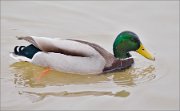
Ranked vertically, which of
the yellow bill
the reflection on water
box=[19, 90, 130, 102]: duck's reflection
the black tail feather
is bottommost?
box=[19, 90, 130, 102]: duck's reflection

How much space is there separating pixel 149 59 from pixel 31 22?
2.47m

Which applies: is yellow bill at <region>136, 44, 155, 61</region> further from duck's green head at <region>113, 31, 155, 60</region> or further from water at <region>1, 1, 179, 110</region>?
water at <region>1, 1, 179, 110</region>

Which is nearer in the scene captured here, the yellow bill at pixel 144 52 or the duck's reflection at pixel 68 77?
the duck's reflection at pixel 68 77

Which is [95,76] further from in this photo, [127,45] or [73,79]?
[127,45]

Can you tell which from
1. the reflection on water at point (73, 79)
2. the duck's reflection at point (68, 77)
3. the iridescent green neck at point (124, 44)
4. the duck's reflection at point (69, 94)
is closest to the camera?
the duck's reflection at point (69, 94)

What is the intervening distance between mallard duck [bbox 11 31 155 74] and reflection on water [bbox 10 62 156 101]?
0.11 meters

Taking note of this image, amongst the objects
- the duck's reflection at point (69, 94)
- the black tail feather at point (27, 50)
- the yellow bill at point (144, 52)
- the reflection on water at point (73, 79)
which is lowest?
the duck's reflection at point (69, 94)

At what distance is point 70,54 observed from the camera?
336 inches

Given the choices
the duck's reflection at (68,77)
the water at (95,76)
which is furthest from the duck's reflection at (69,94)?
the duck's reflection at (68,77)

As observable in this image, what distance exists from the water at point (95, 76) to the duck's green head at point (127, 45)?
259 millimetres

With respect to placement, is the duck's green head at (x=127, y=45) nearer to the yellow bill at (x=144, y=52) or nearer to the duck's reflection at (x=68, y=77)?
the yellow bill at (x=144, y=52)

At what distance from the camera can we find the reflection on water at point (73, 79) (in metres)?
8.14

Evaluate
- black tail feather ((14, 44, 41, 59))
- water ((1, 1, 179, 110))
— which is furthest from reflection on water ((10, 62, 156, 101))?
black tail feather ((14, 44, 41, 59))

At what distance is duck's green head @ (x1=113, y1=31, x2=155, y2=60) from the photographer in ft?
28.9
